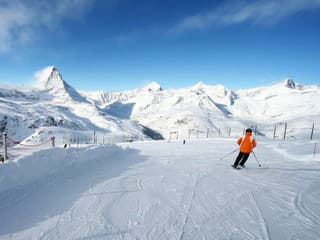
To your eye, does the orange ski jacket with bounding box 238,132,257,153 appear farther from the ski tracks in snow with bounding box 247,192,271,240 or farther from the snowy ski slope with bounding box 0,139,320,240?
the ski tracks in snow with bounding box 247,192,271,240

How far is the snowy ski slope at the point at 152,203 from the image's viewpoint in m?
3.20

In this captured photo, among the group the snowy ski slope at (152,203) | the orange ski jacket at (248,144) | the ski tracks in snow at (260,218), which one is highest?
the orange ski jacket at (248,144)

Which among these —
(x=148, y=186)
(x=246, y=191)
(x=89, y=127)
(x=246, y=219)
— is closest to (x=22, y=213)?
(x=148, y=186)

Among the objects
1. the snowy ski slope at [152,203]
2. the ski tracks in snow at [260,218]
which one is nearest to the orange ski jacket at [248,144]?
the snowy ski slope at [152,203]

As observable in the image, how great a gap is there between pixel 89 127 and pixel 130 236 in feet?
552

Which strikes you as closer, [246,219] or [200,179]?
[246,219]

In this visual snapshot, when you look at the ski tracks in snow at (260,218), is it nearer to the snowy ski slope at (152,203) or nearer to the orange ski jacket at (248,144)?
the snowy ski slope at (152,203)

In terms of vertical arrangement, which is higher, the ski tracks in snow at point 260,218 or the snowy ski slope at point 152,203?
the ski tracks in snow at point 260,218

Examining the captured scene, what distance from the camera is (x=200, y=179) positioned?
5969 millimetres

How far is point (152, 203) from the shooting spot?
4.22 m

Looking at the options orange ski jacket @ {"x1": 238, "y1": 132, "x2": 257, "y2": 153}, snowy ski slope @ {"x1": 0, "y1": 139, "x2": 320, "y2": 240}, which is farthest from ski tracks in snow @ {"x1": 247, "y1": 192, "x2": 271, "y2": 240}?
orange ski jacket @ {"x1": 238, "y1": 132, "x2": 257, "y2": 153}

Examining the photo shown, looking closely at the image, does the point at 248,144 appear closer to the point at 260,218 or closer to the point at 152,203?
the point at 260,218

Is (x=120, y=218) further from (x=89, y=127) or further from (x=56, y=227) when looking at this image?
(x=89, y=127)

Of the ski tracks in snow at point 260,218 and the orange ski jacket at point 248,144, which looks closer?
the ski tracks in snow at point 260,218
